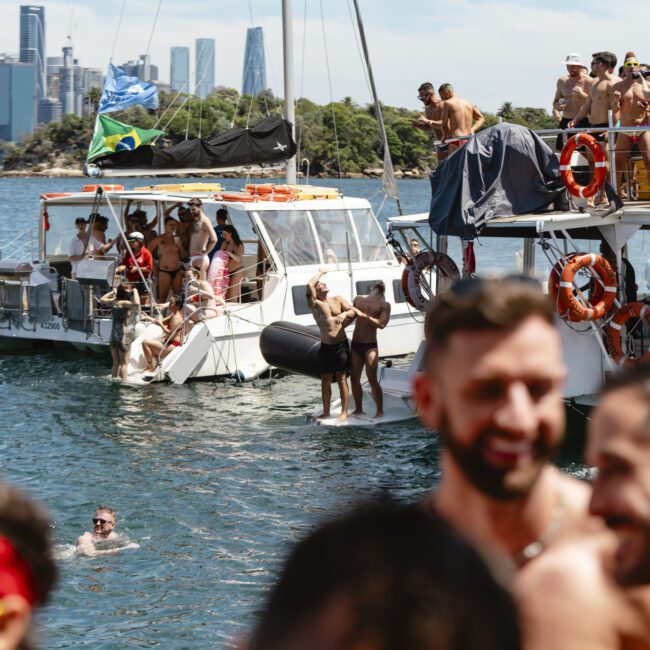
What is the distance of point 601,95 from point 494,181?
6.18ft

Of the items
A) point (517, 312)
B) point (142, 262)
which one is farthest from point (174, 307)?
point (517, 312)

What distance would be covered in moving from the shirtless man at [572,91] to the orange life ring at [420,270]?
2.21m

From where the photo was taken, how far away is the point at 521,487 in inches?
92.2

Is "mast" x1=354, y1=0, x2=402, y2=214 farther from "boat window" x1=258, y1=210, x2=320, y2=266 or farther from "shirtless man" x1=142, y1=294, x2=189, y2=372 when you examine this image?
"shirtless man" x1=142, y1=294, x2=189, y2=372

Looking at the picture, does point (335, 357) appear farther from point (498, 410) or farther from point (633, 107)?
point (498, 410)

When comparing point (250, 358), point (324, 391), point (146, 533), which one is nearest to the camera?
point (146, 533)

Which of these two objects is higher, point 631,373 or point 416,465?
point 631,373

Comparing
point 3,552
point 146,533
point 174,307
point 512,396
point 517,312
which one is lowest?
point 146,533

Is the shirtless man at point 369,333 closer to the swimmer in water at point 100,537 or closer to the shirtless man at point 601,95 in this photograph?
the shirtless man at point 601,95

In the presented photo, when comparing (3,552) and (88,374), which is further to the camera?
(88,374)

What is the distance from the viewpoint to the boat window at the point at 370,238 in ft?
72.4

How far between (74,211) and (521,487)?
23208mm

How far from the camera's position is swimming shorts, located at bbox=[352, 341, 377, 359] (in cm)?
1609

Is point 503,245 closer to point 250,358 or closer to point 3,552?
point 250,358
